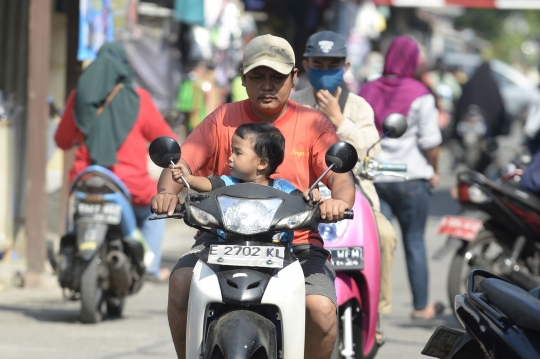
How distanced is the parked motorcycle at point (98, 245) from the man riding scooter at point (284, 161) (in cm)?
258

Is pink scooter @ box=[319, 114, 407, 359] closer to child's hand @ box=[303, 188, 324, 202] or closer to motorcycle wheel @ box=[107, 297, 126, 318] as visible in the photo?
child's hand @ box=[303, 188, 324, 202]

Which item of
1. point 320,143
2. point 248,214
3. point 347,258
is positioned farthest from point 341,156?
point 347,258

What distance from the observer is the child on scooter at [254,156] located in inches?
166

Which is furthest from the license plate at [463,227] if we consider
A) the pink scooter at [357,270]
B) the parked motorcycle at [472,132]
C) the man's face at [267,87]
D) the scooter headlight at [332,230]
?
the parked motorcycle at [472,132]

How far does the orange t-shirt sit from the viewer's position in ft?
15.1

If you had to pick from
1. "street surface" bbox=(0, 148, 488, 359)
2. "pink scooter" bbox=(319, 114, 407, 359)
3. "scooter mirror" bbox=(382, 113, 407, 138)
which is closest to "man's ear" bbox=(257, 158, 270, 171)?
"pink scooter" bbox=(319, 114, 407, 359)

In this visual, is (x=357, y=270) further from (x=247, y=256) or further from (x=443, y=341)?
(x=247, y=256)

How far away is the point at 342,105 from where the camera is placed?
611 cm

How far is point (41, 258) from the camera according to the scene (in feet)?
28.8

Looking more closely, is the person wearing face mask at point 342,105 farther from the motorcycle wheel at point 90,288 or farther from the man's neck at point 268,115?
the motorcycle wheel at point 90,288

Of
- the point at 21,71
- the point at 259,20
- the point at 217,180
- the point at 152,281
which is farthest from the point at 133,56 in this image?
the point at 217,180

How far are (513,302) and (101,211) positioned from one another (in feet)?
12.2

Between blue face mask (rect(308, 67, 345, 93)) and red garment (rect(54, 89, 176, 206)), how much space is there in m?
1.90

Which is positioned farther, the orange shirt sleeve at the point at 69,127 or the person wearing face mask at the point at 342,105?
the orange shirt sleeve at the point at 69,127
